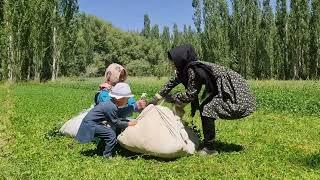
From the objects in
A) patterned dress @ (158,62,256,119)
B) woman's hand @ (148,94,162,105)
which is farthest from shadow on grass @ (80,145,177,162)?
patterned dress @ (158,62,256,119)

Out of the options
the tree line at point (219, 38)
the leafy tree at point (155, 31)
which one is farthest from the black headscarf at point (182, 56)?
the leafy tree at point (155, 31)

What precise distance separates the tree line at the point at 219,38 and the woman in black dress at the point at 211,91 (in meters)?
33.3

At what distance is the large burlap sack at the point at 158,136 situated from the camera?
7.25 m

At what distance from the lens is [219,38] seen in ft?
159

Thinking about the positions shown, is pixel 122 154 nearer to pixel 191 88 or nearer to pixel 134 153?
pixel 134 153

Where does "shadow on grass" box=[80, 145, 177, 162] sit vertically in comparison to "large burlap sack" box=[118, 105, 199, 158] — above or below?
below

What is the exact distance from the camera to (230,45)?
4978 cm

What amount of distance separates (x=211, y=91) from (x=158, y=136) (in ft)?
3.58

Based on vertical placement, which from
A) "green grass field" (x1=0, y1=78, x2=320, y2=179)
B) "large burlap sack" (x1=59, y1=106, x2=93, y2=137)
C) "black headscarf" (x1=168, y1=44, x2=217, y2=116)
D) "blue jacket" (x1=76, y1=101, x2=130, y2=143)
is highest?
"black headscarf" (x1=168, y1=44, x2=217, y2=116)

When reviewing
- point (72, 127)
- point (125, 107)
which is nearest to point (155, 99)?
point (125, 107)

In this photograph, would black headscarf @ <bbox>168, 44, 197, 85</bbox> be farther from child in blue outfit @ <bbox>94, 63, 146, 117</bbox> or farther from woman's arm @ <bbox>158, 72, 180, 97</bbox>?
child in blue outfit @ <bbox>94, 63, 146, 117</bbox>

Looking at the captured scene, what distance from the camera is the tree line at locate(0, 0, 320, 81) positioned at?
39.6m

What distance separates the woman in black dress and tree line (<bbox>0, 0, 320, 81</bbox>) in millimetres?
33250

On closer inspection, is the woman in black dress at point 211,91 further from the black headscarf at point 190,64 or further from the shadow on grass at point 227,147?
the shadow on grass at point 227,147
